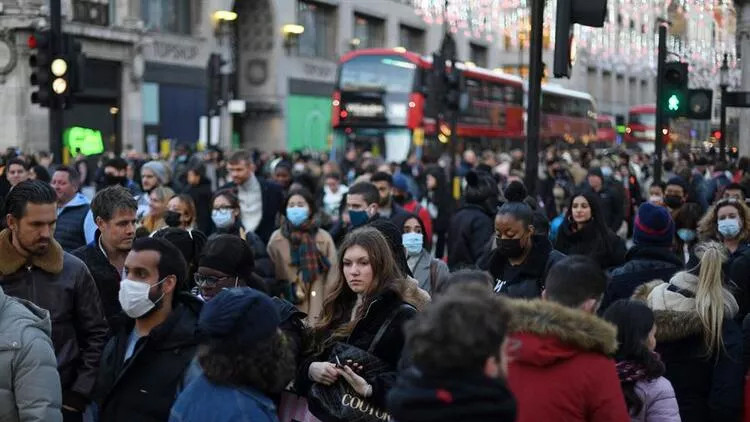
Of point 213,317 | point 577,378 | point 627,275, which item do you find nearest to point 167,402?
point 213,317

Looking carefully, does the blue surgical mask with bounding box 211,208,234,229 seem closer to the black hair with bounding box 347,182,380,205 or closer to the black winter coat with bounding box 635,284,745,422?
the black hair with bounding box 347,182,380,205

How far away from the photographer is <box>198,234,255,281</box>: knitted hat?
5.71 metres

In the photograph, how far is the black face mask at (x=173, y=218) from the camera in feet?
28.7

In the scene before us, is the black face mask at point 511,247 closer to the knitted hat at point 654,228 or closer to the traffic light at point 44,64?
the knitted hat at point 654,228

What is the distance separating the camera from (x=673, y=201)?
12492 millimetres

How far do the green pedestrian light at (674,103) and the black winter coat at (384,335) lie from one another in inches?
407

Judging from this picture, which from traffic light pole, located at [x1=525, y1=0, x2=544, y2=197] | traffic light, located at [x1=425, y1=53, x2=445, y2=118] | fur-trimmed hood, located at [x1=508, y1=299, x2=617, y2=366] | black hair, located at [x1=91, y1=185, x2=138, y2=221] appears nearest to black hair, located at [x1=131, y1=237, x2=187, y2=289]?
black hair, located at [x1=91, y1=185, x2=138, y2=221]

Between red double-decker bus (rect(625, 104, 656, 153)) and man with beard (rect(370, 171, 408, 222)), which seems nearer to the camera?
man with beard (rect(370, 171, 408, 222))

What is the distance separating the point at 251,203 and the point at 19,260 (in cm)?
617

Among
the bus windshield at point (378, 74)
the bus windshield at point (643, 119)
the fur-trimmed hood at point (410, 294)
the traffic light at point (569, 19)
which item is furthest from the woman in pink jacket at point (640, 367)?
the bus windshield at point (643, 119)

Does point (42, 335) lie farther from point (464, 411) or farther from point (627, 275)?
point (627, 275)

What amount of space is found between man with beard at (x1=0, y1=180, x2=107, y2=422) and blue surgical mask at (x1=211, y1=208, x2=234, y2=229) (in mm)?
3460

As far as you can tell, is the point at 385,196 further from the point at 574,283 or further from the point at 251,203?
the point at 574,283


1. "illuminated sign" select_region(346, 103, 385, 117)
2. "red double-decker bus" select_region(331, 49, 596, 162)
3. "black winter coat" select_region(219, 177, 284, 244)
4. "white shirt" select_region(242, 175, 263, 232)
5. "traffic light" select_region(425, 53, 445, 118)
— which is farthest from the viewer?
"illuminated sign" select_region(346, 103, 385, 117)
